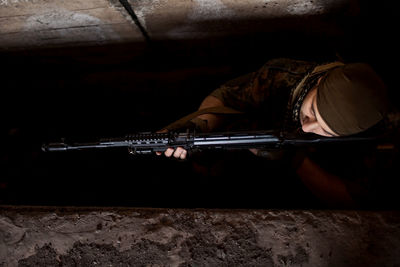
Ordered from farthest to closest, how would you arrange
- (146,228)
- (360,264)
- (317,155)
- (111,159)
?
1. (111,159)
2. (317,155)
3. (146,228)
4. (360,264)

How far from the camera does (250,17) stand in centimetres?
176

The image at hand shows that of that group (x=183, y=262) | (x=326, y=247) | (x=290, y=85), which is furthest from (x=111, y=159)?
(x=326, y=247)

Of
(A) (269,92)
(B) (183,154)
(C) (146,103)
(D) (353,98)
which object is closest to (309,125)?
(D) (353,98)

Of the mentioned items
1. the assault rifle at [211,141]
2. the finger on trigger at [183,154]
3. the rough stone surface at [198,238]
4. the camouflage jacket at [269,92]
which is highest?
the camouflage jacket at [269,92]

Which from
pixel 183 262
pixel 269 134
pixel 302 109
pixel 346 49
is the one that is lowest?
pixel 183 262

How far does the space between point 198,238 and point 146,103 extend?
5.95 feet

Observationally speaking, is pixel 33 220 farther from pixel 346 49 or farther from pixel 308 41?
pixel 346 49

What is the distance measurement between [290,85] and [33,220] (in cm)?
195

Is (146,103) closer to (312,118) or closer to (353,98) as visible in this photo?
(312,118)

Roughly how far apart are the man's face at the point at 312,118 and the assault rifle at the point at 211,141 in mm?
106

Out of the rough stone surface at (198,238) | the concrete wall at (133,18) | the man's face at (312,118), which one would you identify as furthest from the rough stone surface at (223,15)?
the rough stone surface at (198,238)

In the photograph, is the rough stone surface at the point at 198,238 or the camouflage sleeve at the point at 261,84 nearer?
the rough stone surface at the point at 198,238

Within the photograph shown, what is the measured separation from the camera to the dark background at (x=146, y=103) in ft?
6.44

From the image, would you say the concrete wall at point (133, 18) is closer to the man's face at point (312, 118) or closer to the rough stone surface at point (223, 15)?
the rough stone surface at point (223, 15)
